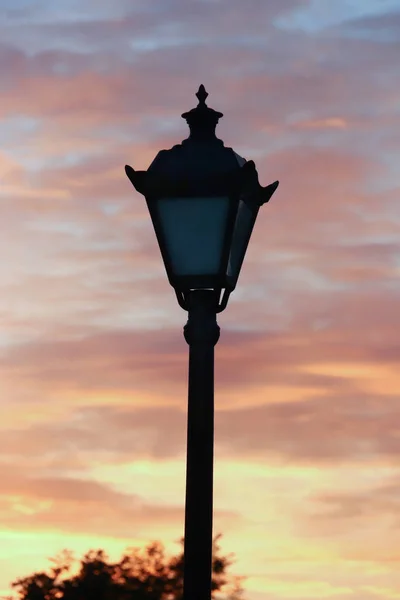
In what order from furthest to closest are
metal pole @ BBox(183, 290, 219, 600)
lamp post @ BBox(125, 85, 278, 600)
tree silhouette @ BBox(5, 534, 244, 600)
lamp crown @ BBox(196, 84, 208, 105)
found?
tree silhouette @ BBox(5, 534, 244, 600) < lamp crown @ BBox(196, 84, 208, 105) < lamp post @ BBox(125, 85, 278, 600) < metal pole @ BBox(183, 290, 219, 600)

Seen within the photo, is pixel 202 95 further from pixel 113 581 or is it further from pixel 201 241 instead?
pixel 113 581

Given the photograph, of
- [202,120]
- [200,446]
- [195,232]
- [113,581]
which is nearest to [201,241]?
[195,232]

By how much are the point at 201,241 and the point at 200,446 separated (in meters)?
1.22

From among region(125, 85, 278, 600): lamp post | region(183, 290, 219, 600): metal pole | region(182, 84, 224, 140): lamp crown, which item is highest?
region(182, 84, 224, 140): lamp crown

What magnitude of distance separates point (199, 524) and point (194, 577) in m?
0.30

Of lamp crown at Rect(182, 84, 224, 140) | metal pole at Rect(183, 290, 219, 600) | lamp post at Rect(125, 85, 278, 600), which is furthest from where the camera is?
lamp crown at Rect(182, 84, 224, 140)

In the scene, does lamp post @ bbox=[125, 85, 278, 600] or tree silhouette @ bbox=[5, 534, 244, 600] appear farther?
tree silhouette @ bbox=[5, 534, 244, 600]

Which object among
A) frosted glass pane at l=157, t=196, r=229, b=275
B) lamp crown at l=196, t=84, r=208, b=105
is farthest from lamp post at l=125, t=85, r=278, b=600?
lamp crown at l=196, t=84, r=208, b=105

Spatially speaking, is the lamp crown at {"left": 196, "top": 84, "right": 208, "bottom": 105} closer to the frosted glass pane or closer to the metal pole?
the frosted glass pane

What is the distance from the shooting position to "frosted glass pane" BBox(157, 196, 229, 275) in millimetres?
7559

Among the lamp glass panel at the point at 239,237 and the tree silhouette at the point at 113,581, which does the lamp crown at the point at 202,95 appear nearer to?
the lamp glass panel at the point at 239,237

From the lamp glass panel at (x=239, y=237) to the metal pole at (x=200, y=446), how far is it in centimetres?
21

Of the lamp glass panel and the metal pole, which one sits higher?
the lamp glass panel

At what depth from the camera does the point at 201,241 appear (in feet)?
24.9
